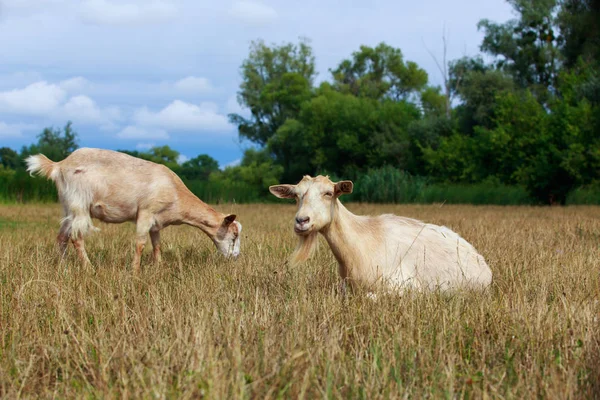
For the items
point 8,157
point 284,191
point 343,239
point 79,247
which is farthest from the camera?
point 8,157

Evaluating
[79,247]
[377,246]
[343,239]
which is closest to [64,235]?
[79,247]

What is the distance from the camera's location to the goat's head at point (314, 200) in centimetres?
501

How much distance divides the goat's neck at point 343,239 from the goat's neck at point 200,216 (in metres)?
3.66

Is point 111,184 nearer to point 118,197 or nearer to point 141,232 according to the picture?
point 118,197

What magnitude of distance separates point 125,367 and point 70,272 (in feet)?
10.4

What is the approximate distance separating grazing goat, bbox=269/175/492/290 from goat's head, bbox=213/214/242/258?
3.03m

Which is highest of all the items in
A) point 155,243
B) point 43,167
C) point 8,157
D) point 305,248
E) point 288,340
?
point 8,157

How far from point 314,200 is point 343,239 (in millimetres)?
594

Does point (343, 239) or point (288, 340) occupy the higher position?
point (343, 239)

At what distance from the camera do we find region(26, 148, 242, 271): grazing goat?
817 cm

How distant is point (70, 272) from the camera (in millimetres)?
6211

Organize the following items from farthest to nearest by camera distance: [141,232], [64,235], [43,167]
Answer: [43,167] → [64,235] → [141,232]

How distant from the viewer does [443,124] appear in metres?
45.2

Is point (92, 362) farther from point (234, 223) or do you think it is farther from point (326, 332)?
point (234, 223)
